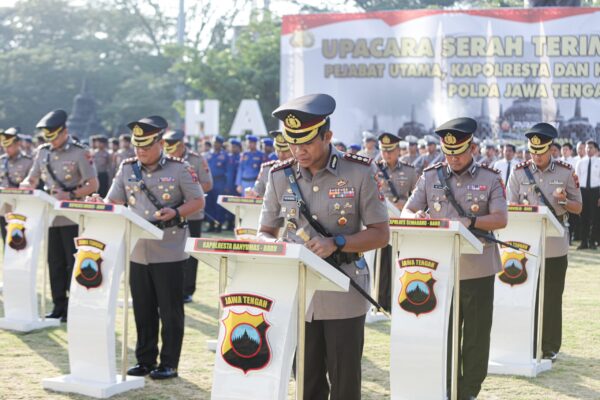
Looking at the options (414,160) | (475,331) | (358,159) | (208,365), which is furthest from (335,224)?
(414,160)

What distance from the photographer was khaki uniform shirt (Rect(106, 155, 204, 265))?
8.20 m

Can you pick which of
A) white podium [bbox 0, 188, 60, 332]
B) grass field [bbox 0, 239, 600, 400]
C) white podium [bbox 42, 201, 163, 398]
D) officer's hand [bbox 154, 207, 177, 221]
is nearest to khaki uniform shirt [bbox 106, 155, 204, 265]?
officer's hand [bbox 154, 207, 177, 221]

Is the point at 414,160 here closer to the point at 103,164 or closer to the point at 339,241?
the point at 103,164

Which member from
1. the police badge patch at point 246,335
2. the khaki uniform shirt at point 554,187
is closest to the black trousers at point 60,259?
the khaki uniform shirt at point 554,187

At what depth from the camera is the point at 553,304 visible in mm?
9516

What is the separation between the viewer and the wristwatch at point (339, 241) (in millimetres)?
5164

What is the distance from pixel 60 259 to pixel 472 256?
5.49 meters

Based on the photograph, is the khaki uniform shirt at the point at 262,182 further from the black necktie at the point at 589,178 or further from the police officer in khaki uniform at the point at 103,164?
the police officer in khaki uniform at the point at 103,164

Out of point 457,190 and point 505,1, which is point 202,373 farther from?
point 505,1

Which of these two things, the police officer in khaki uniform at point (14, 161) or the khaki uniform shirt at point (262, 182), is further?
the police officer in khaki uniform at point (14, 161)

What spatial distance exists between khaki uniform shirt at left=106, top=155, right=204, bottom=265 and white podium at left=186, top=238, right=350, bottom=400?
10.6 feet

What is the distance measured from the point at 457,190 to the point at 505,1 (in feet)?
91.3

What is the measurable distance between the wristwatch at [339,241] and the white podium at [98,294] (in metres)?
2.82

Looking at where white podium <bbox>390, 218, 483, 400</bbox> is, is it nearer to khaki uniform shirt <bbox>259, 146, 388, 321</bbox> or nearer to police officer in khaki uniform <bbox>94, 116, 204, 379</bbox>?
khaki uniform shirt <bbox>259, 146, 388, 321</bbox>
